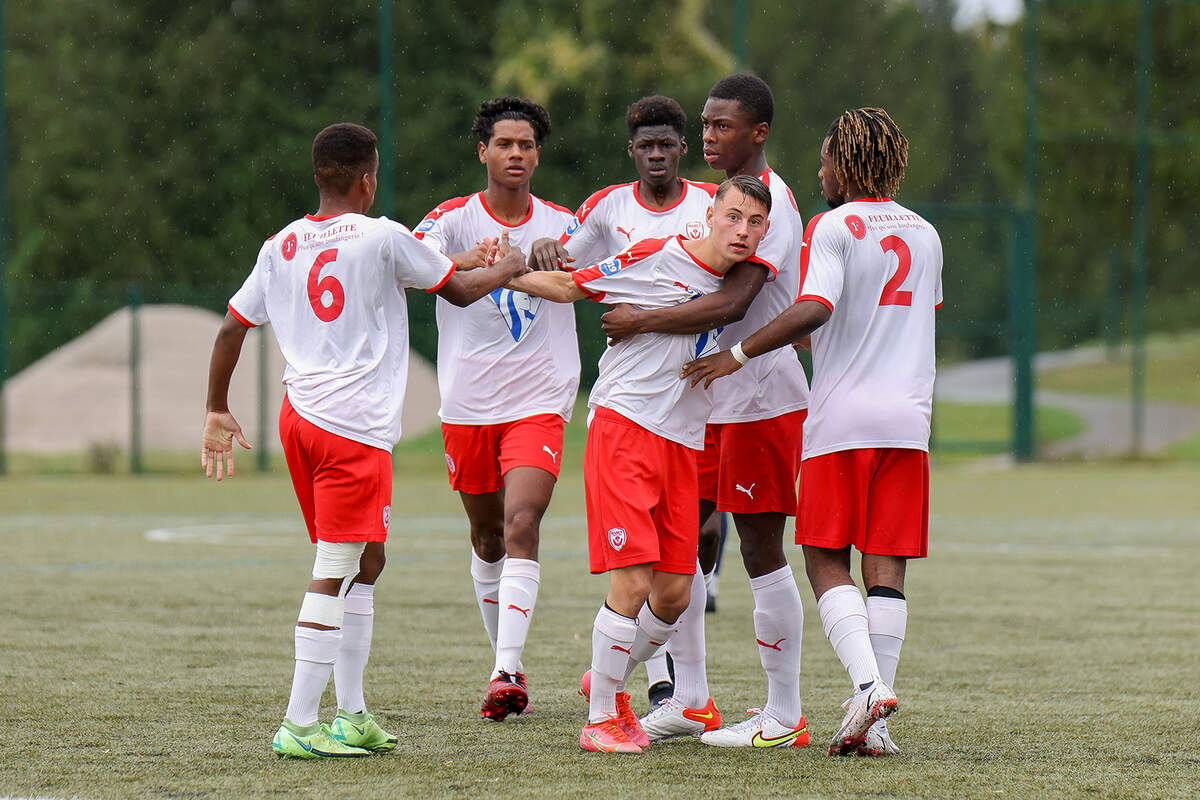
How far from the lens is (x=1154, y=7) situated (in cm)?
2380

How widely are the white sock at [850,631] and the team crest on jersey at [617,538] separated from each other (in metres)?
0.66

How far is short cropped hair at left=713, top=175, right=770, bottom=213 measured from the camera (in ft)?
17.2

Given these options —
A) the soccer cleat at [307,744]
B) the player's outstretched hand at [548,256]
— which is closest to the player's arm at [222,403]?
the soccer cleat at [307,744]

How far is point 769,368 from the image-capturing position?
18.5 ft

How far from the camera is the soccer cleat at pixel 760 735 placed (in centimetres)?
536

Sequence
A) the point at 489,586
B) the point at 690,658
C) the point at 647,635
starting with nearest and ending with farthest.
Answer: the point at 647,635, the point at 690,658, the point at 489,586

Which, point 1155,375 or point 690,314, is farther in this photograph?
point 1155,375

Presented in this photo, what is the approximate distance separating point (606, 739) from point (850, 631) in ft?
2.83

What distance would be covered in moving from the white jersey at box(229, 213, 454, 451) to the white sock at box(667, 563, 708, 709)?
49.7 inches

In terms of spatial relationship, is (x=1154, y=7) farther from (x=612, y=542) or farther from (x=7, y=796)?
(x=7, y=796)

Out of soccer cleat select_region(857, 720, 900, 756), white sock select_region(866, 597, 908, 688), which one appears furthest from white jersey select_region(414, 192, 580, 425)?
soccer cleat select_region(857, 720, 900, 756)

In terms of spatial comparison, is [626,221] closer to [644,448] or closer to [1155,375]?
[644,448]

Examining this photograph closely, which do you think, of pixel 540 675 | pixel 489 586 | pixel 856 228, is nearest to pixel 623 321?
pixel 856 228

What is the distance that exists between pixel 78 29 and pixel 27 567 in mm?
26385
